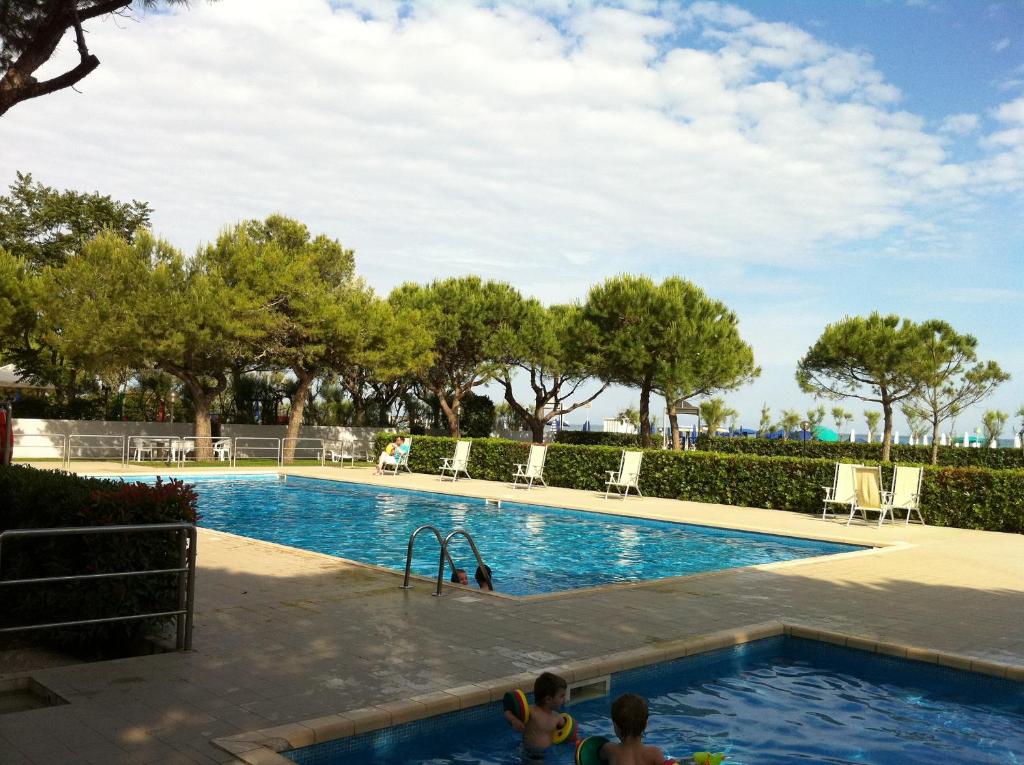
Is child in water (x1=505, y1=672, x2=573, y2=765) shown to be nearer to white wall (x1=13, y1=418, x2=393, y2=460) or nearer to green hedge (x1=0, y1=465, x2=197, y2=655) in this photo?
green hedge (x1=0, y1=465, x2=197, y2=655)

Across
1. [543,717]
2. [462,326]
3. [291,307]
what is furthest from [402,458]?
[543,717]

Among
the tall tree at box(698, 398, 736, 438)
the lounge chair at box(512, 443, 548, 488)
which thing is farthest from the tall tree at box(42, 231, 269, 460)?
the tall tree at box(698, 398, 736, 438)

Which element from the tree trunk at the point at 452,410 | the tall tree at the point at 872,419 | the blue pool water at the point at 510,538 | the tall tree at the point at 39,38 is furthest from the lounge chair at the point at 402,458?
the tall tree at the point at 872,419

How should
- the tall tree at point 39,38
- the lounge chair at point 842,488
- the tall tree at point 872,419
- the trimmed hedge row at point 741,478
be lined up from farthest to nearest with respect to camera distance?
the tall tree at point 872,419 → the lounge chair at point 842,488 → the trimmed hedge row at point 741,478 → the tall tree at point 39,38

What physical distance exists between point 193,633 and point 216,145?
15108 millimetres

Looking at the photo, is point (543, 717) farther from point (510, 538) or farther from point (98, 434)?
point (98, 434)

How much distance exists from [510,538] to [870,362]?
26.7 m

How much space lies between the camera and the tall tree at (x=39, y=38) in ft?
22.6

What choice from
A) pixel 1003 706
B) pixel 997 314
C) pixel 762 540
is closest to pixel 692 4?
pixel 762 540

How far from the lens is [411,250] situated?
107 feet

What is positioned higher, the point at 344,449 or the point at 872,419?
the point at 872,419

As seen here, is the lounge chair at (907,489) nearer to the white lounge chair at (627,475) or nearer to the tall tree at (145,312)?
the white lounge chair at (627,475)

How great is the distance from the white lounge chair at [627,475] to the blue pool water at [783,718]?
1230cm

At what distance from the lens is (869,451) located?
121ft
